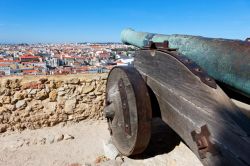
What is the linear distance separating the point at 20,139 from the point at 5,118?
430 millimetres

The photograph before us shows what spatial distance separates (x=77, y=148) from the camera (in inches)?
145

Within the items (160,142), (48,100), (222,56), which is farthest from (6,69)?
(222,56)

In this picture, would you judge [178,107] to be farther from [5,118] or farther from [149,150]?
[5,118]

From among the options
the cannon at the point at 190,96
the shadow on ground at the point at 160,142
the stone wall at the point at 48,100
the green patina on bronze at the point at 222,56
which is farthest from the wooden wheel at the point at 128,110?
the stone wall at the point at 48,100

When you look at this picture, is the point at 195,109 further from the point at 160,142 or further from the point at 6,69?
the point at 6,69

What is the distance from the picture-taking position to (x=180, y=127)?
1.97 meters

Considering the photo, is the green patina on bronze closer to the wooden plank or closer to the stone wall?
the wooden plank

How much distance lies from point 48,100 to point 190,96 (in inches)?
114

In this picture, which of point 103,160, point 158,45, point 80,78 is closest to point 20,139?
point 80,78

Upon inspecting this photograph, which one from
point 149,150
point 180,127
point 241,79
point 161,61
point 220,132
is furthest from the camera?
point 149,150

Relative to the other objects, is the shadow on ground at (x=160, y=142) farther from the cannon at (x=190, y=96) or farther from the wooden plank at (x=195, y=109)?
the wooden plank at (x=195, y=109)

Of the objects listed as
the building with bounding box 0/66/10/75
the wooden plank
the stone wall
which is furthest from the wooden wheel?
the building with bounding box 0/66/10/75

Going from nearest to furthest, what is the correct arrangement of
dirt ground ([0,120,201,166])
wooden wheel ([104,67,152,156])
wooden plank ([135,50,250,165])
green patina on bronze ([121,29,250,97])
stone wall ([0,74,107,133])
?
wooden plank ([135,50,250,165]) → green patina on bronze ([121,29,250,97]) → wooden wheel ([104,67,152,156]) → dirt ground ([0,120,201,166]) → stone wall ([0,74,107,133])

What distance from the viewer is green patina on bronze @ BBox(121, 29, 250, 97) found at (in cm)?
158
